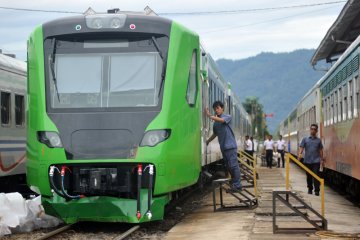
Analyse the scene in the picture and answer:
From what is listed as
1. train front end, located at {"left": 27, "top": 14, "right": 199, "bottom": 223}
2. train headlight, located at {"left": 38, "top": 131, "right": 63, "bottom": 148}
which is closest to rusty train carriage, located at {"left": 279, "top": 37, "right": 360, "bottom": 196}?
train front end, located at {"left": 27, "top": 14, "right": 199, "bottom": 223}

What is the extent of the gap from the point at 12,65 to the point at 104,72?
579 centimetres

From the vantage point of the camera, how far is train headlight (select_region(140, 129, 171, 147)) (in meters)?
10.4

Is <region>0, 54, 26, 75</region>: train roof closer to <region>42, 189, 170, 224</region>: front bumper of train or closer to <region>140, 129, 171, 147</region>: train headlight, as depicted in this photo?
<region>42, 189, 170, 224</region>: front bumper of train

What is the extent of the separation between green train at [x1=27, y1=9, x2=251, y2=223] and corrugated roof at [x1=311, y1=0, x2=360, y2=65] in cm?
1028

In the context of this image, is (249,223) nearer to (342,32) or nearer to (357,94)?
(357,94)

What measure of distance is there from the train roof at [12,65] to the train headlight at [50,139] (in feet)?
16.7

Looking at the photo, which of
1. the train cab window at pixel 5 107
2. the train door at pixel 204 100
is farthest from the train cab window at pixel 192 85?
the train cab window at pixel 5 107

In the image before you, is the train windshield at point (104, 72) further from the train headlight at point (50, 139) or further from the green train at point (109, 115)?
the train headlight at point (50, 139)

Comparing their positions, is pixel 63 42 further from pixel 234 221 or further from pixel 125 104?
pixel 234 221

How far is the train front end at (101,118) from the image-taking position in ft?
33.9

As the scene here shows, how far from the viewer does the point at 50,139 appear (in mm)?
10562

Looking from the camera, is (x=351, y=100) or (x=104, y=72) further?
(x=351, y=100)

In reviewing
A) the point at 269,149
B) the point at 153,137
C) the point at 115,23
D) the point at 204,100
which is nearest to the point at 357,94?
the point at 204,100

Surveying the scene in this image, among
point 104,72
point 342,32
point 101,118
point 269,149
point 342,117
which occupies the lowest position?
point 269,149
